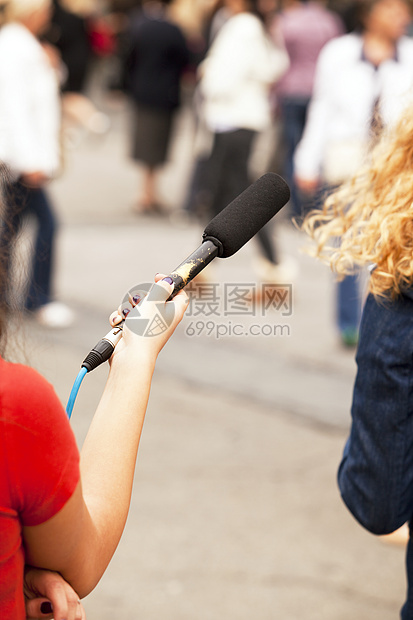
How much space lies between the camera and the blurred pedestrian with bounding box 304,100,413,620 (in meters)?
1.57

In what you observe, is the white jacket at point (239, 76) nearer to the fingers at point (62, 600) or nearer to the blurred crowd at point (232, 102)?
the blurred crowd at point (232, 102)

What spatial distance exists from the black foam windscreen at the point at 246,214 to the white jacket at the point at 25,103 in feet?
12.2

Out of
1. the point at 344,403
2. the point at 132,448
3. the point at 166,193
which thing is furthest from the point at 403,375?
the point at 166,193

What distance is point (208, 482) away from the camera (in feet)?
12.5

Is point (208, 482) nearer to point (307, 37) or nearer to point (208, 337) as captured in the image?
point (208, 337)

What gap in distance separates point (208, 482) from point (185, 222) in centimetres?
558

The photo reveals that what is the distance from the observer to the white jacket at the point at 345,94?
16.2 feet

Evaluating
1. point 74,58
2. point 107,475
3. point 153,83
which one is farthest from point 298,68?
point 107,475

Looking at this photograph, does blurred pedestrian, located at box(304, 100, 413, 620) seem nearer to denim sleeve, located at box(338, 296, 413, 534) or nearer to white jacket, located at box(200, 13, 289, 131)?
denim sleeve, located at box(338, 296, 413, 534)

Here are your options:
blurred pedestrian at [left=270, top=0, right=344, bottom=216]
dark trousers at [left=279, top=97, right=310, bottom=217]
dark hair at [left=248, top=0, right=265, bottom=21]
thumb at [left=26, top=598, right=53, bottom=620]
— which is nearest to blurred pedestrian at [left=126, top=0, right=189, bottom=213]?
blurred pedestrian at [left=270, top=0, right=344, bottom=216]

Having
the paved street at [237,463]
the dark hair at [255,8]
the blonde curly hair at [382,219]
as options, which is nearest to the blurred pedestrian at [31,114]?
the paved street at [237,463]

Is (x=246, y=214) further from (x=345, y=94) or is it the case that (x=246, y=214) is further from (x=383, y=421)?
(x=345, y=94)

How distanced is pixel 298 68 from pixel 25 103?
161 inches

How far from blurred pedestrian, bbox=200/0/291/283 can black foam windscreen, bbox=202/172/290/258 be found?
14.7 feet
